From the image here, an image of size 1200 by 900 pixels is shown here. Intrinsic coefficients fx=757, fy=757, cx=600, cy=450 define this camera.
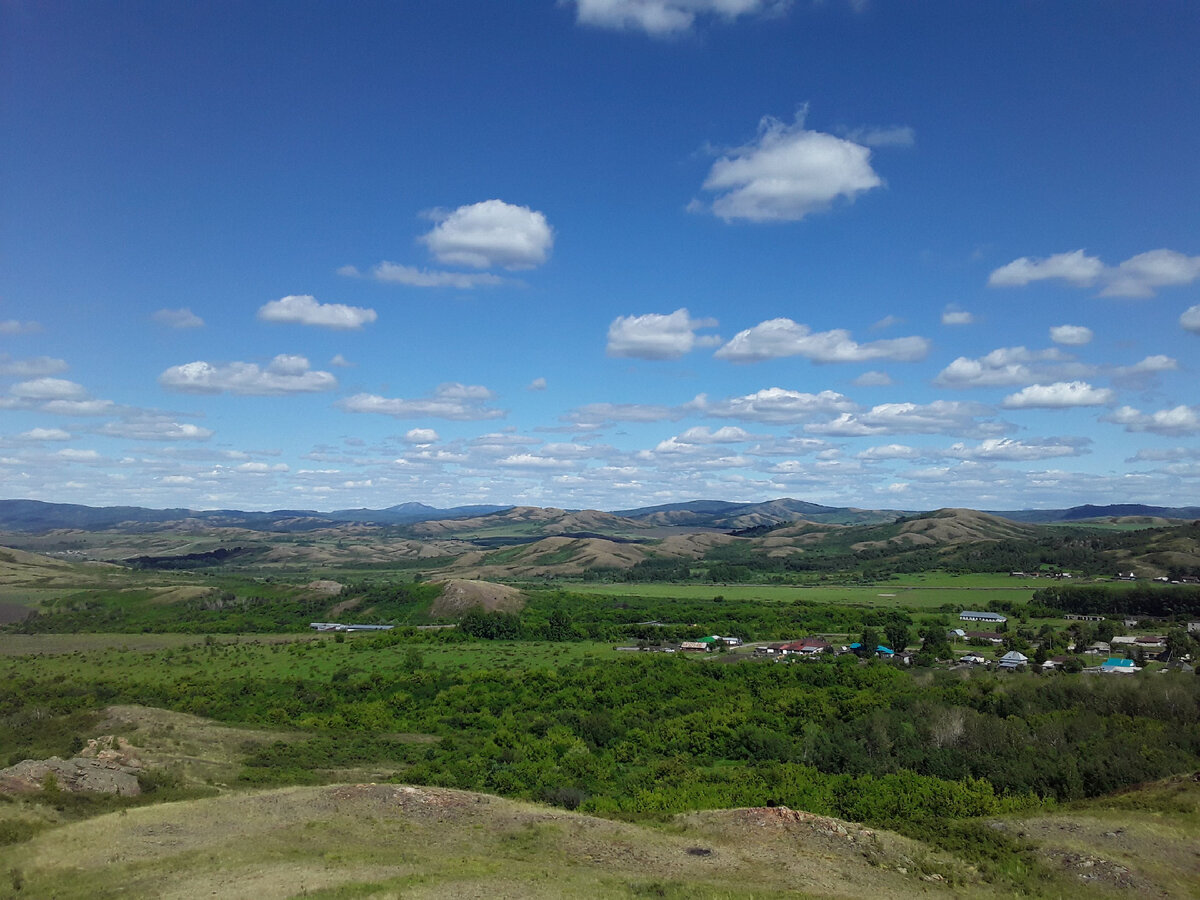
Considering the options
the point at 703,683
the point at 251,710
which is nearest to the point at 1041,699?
the point at 703,683

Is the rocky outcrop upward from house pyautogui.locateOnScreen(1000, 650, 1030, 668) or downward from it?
upward

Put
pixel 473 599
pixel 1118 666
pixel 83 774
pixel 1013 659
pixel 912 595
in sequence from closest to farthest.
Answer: pixel 83 774
pixel 1118 666
pixel 1013 659
pixel 473 599
pixel 912 595

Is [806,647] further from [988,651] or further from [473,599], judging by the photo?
[473,599]

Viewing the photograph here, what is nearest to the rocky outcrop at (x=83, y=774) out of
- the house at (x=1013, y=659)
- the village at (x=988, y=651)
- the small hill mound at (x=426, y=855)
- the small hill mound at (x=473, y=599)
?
the small hill mound at (x=426, y=855)

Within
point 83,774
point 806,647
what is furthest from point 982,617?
point 83,774

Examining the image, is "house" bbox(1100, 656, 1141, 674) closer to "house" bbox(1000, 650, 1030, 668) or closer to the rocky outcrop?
"house" bbox(1000, 650, 1030, 668)

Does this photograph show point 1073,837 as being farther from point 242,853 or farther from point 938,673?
point 938,673

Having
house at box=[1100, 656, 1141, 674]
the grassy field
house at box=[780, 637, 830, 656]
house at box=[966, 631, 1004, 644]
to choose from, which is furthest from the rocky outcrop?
the grassy field
